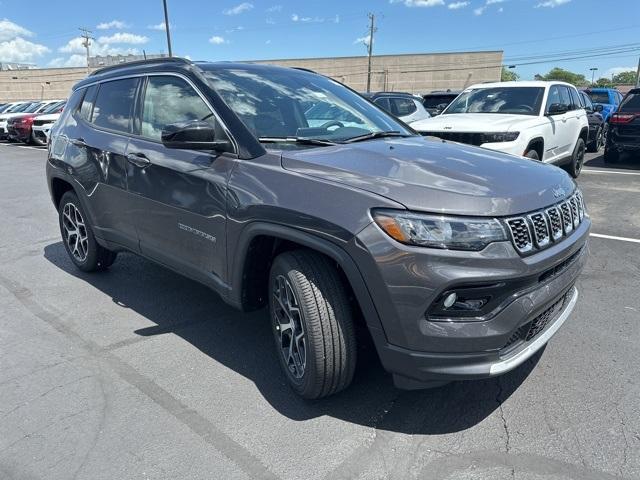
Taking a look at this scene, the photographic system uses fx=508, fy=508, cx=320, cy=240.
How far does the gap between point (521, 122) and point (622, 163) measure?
6.35 meters

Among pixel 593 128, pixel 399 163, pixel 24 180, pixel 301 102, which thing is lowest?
pixel 24 180

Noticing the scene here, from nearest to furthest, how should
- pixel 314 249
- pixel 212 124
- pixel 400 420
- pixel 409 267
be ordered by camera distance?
pixel 409 267, pixel 314 249, pixel 400 420, pixel 212 124

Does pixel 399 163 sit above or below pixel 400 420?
above

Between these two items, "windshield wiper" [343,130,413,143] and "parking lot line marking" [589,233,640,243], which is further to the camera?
"parking lot line marking" [589,233,640,243]

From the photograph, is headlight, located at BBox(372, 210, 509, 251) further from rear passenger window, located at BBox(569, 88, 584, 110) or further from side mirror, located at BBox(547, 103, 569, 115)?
rear passenger window, located at BBox(569, 88, 584, 110)

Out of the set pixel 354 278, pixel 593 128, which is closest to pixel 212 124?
pixel 354 278

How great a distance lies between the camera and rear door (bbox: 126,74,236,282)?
10.1 feet

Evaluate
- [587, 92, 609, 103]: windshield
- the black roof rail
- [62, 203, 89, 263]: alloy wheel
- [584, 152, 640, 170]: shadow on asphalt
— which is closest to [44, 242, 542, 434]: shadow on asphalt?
[62, 203, 89, 263]: alloy wheel

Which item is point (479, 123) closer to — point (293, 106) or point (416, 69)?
point (293, 106)

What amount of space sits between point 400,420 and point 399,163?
137 centimetres

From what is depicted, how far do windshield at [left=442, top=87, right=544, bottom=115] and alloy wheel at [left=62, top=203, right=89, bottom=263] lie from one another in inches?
254

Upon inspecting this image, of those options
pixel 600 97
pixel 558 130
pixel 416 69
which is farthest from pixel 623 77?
pixel 558 130

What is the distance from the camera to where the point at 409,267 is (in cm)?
220

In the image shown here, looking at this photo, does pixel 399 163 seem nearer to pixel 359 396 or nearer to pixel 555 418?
pixel 359 396
